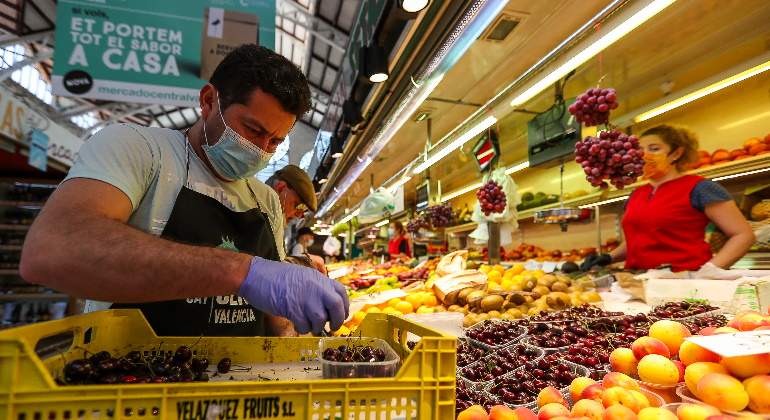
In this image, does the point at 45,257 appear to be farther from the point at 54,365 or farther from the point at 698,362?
the point at 698,362

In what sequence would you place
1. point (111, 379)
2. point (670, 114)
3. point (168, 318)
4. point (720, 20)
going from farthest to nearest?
point (670, 114) < point (720, 20) < point (168, 318) < point (111, 379)

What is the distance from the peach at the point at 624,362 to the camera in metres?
1.42

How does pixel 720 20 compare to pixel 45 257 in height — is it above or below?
above

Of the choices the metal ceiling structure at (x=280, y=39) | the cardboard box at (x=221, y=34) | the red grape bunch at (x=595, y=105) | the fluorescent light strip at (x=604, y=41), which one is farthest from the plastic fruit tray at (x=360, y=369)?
the metal ceiling structure at (x=280, y=39)

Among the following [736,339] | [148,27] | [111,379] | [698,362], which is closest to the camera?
[111,379]

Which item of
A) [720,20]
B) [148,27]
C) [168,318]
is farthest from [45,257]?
[720,20]

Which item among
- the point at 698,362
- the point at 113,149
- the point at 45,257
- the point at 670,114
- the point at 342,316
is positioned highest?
the point at 670,114

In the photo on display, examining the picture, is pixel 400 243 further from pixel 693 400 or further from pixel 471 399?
pixel 693 400

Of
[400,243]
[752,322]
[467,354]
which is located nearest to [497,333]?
[467,354]

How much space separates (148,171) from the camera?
1.56 meters

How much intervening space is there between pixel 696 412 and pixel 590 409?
222mm

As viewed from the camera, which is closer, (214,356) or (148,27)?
(214,356)

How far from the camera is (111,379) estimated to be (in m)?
0.84

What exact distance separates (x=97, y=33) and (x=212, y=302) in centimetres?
359
